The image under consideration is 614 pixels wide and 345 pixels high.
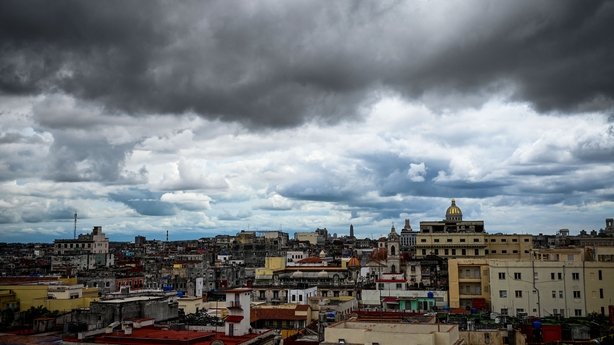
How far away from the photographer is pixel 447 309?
62656 millimetres

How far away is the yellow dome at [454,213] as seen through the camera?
15050 centimetres

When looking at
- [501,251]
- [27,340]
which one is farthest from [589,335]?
[501,251]

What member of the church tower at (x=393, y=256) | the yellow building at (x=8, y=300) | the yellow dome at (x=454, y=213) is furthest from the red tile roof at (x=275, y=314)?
the yellow dome at (x=454, y=213)

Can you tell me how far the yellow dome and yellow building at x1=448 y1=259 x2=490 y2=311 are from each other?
77220 millimetres

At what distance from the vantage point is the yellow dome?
5925 inches

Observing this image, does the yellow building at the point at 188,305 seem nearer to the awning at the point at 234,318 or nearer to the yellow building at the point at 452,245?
the awning at the point at 234,318

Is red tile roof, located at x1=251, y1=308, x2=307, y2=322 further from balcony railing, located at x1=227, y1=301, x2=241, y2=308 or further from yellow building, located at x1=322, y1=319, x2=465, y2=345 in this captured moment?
yellow building, located at x1=322, y1=319, x2=465, y2=345

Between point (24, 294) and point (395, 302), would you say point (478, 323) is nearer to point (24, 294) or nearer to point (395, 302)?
point (395, 302)

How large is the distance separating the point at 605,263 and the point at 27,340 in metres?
57.8

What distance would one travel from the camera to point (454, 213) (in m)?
151

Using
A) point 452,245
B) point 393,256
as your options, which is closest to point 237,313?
point 393,256

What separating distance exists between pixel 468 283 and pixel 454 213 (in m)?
79.3

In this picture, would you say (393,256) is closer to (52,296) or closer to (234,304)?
(52,296)

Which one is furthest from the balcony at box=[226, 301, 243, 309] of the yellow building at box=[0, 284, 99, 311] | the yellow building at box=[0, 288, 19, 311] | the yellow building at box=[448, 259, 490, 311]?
the yellow building at box=[448, 259, 490, 311]
